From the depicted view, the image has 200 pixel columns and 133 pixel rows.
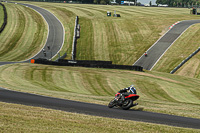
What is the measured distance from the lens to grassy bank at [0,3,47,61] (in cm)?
6759

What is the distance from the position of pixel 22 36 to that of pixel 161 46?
40.8 m

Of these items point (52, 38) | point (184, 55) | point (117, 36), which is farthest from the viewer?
point (117, 36)

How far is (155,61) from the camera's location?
204 feet

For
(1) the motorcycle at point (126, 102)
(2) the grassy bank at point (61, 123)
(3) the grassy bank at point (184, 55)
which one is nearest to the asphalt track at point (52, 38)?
(3) the grassy bank at point (184, 55)

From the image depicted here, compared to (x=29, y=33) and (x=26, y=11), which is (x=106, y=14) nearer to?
(x=26, y=11)

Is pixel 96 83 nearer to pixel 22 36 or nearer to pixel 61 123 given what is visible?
pixel 61 123

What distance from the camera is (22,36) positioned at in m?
78.9

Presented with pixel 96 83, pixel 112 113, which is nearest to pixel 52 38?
pixel 96 83

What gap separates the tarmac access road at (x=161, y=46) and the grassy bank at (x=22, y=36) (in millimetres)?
28433

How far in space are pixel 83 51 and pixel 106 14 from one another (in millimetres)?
43043

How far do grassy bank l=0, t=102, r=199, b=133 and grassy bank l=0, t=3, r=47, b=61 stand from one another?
170ft

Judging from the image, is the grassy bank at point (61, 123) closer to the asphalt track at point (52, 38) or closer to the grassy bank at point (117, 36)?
the asphalt track at point (52, 38)

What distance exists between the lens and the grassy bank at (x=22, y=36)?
6759 centimetres

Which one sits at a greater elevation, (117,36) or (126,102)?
(126,102)
